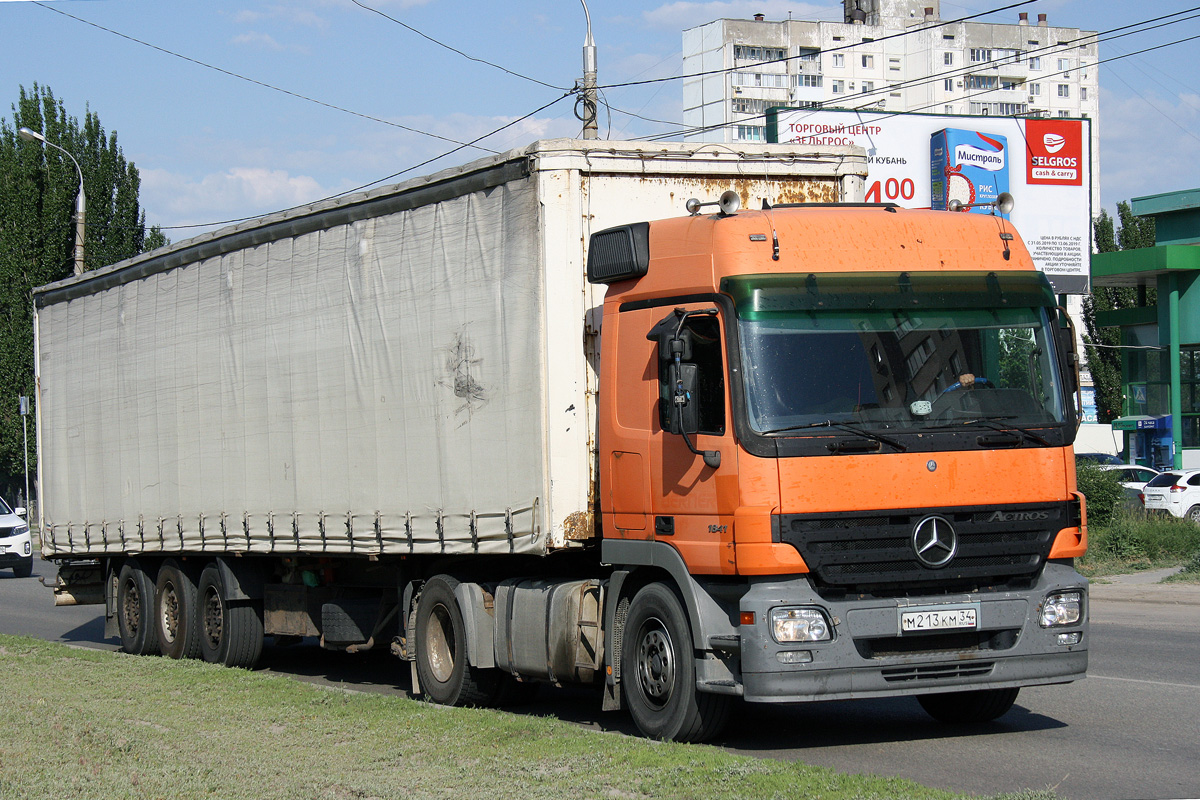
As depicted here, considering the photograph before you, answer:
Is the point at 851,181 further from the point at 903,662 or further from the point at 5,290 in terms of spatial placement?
the point at 5,290

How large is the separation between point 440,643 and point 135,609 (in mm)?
6220

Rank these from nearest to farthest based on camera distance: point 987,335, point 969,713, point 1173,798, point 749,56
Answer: point 1173,798 → point 987,335 → point 969,713 → point 749,56

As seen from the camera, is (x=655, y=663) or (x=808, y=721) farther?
(x=808, y=721)

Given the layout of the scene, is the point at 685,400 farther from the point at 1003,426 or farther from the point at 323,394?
the point at 323,394

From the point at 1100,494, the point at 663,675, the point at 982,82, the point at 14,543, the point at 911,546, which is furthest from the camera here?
the point at 982,82

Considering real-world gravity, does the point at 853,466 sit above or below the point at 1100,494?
above

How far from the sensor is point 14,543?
28375mm

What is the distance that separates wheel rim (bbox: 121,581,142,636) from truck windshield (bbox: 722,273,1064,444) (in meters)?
9.99

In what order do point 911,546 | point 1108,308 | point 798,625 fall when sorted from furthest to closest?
point 1108,308 < point 911,546 < point 798,625

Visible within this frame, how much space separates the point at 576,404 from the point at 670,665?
1954 mm

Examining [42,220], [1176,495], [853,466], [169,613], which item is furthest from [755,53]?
[853,466]

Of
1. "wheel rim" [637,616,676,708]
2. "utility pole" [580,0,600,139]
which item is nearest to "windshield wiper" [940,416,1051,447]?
"wheel rim" [637,616,676,708]

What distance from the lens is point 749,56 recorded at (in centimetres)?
9931

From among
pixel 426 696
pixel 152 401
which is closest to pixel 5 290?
pixel 152 401
